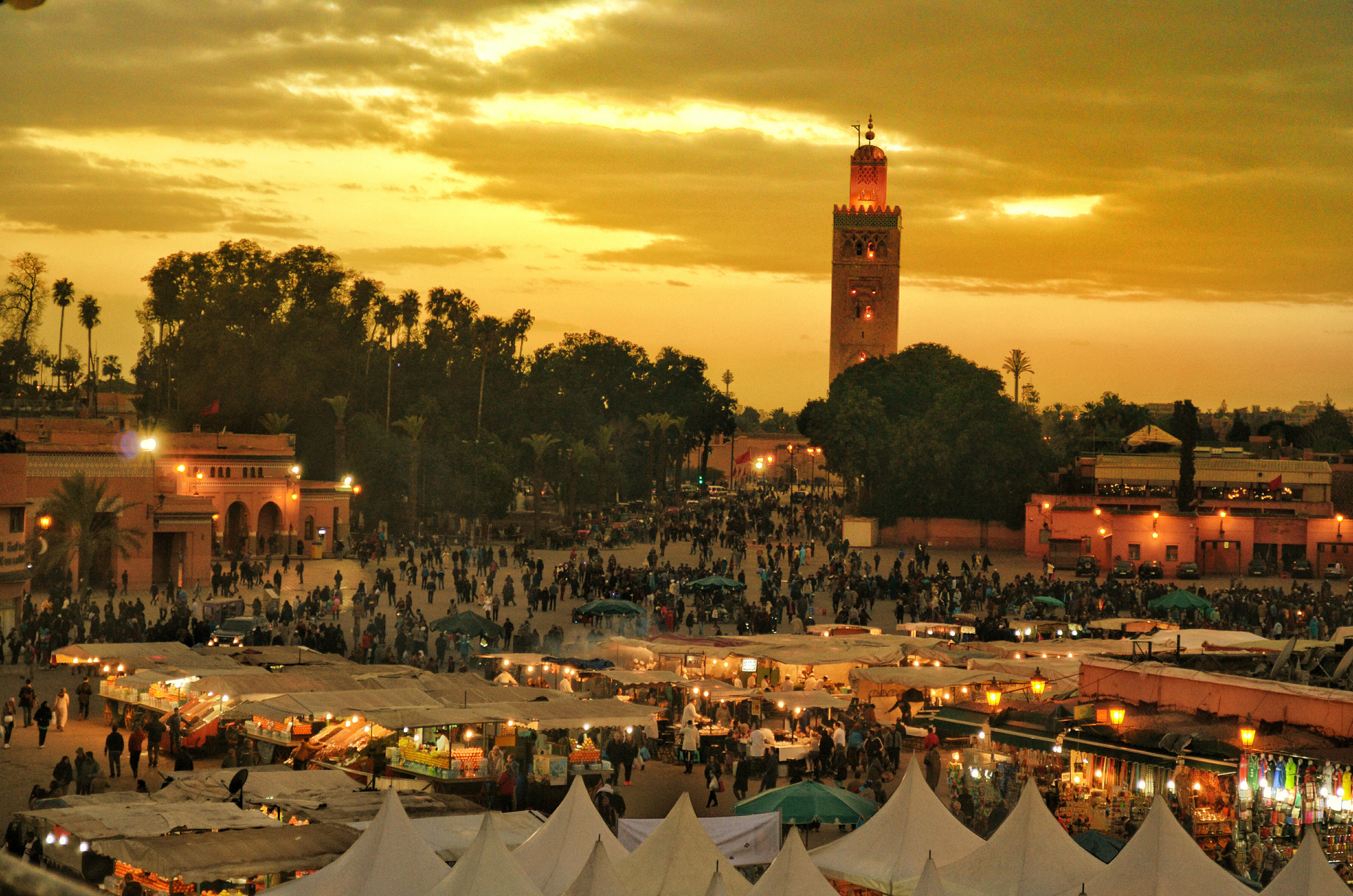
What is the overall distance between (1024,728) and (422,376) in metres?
64.4

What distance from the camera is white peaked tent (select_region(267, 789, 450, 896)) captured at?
11625mm

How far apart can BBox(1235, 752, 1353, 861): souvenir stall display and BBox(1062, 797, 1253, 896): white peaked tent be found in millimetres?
4283

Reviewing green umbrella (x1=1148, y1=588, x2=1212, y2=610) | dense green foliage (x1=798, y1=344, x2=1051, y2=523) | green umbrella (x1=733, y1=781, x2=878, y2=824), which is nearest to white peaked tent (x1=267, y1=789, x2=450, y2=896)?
green umbrella (x1=733, y1=781, x2=878, y2=824)

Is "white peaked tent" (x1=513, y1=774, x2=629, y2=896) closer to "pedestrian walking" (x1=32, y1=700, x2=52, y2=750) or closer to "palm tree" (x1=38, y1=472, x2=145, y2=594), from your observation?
"pedestrian walking" (x1=32, y1=700, x2=52, y2=750)

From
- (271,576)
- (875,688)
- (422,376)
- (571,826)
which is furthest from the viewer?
(422,376)

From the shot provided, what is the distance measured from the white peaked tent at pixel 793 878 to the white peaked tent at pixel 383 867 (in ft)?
8.91

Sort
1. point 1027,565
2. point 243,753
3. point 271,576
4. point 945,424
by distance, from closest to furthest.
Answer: point 243,753
point 271,576
point 1027,565
point 945,424

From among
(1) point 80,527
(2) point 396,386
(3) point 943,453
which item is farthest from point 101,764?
(2) point 396,386

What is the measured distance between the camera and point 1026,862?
12.5 meters

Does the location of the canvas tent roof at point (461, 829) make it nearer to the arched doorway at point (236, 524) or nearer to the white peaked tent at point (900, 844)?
the white peaked tent at point (900, 844)

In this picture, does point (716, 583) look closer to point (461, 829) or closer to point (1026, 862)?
point (461, 829)

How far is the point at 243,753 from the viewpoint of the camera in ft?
62.8

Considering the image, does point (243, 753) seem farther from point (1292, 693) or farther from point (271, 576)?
point (271, 576)

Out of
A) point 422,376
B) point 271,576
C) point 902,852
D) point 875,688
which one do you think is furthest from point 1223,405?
point 902,852
